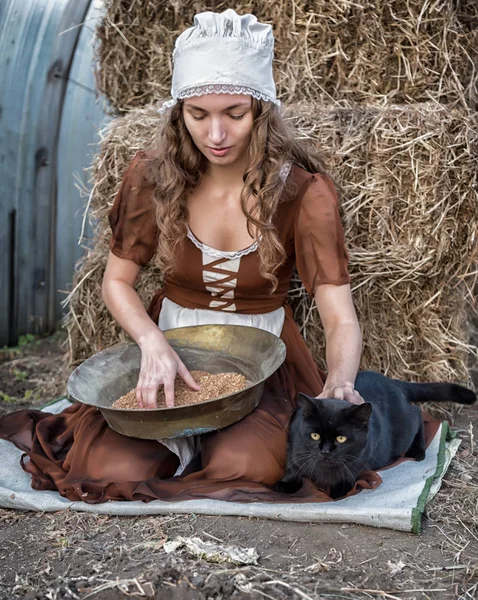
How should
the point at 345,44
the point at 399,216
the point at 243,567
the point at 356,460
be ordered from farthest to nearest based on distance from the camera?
the point at 345,44 < the point at 399,216 < the point at 356,460 < the point at 243,567

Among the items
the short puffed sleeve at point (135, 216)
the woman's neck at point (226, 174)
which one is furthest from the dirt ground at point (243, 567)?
the woman's neck at point (226, 174)

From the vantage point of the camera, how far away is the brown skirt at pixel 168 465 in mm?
2127

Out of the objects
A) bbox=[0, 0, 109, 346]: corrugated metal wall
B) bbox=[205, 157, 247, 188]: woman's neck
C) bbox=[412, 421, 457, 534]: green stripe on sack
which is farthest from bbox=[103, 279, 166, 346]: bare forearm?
bbox=[0, 0, 109, 346]: corrugated metal wall

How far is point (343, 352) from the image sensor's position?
2.29 metres

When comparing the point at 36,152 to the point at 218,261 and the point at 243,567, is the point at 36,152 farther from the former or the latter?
the point at 243,567

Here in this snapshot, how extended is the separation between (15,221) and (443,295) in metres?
2.34

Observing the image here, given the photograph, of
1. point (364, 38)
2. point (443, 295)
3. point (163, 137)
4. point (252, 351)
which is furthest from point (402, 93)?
point (252, 351)

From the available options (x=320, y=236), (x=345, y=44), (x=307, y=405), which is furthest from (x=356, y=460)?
(x=345, y=44)

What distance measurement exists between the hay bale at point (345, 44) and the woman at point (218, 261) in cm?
59

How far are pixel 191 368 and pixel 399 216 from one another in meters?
1.03

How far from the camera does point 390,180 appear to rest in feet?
9.23

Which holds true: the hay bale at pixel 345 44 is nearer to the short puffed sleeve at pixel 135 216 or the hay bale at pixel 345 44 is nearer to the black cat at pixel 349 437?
the short puffed sleeve at pixel 135 216

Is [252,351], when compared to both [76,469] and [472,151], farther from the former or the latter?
[472,151]

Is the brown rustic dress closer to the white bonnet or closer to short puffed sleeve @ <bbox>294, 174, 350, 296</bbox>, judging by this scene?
short puffed sleeve @ <bbox>294, 174, 350, 296</bbox>
